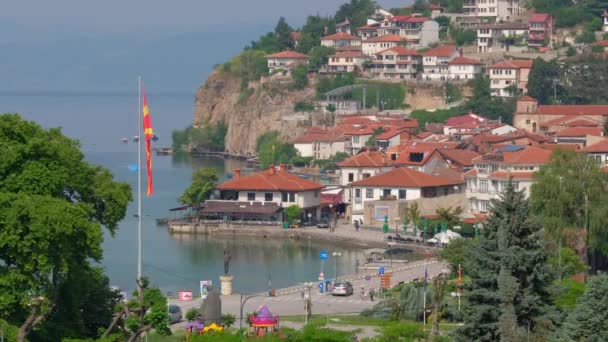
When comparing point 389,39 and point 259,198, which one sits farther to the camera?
point 389,39

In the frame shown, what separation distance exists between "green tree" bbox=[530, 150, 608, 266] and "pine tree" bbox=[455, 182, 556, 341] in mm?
15203

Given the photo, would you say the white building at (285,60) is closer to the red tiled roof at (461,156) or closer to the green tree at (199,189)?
the red tiled roof at (461,156)

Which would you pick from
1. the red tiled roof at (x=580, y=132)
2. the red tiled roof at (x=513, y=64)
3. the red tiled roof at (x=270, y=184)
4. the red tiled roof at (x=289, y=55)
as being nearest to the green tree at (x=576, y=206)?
the red tiled roof at (x=270, y=184)

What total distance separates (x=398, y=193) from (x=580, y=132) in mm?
13282

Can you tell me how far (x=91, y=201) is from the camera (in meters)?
29.7

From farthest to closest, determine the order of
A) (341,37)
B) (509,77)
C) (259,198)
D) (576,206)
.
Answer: (341,37) → (509,77) → (259,198) → (576,206)

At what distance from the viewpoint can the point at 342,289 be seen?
38.9 m

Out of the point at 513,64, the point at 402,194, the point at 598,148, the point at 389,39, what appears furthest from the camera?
the point at 389,39

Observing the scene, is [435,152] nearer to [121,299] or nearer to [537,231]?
[121,299]

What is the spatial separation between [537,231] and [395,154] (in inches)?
1586

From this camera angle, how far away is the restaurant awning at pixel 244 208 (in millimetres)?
58000

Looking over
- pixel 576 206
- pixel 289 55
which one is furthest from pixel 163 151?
pixel 576 206

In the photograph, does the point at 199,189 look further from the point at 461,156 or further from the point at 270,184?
the point at 461,156

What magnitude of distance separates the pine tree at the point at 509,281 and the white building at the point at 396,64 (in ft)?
232
